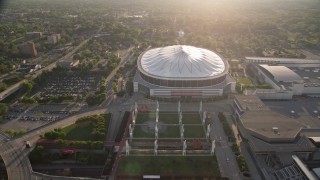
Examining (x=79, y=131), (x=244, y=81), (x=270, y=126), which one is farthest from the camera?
(x=244, y=81)

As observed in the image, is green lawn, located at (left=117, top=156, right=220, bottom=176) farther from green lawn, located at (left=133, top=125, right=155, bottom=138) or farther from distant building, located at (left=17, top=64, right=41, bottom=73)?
distant building, located at (left=17, top=64, right=41, bottom=73)

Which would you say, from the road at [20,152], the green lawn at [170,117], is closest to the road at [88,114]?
the road at [20,152]

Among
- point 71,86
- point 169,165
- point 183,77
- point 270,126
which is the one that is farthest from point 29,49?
point 270,126

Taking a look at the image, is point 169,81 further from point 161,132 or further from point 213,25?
point 213,25

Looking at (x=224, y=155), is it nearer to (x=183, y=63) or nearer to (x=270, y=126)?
(x=270, y=126)

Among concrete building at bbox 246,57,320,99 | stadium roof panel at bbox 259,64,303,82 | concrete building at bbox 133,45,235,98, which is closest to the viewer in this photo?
concrete building at bbox 133,45,235,98

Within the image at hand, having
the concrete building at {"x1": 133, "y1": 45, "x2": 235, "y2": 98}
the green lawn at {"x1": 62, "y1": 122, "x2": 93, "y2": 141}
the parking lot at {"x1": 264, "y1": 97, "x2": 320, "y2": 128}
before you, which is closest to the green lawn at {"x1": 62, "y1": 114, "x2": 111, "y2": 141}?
the green lawn at {"x1": 62, "y1": 122, "x2": 93, "y2": 141}

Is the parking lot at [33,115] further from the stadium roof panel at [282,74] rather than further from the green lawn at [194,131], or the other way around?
the stadium roof panel at [282,74]

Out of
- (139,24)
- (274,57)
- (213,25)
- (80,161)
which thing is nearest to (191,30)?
(213,25)
